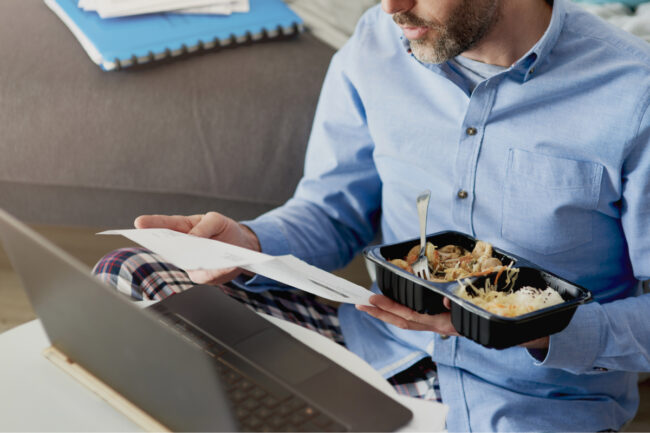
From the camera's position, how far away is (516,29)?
3.33 feet

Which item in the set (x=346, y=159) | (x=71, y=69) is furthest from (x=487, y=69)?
(x=71, y=69)

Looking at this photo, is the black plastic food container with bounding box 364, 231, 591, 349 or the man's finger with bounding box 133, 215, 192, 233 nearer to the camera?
the black plastic food container with bounding box 364, 231, 591, 349

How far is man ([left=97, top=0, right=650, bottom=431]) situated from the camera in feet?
3.08

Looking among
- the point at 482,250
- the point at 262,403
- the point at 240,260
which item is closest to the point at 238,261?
the point at 240,260

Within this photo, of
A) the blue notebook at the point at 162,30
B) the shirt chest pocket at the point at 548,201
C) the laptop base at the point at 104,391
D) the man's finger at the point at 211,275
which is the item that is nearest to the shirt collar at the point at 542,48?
the shirt chest pocket at the point at 548,201

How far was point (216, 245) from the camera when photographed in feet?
2.36

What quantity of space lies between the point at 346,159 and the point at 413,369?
0.36 meters

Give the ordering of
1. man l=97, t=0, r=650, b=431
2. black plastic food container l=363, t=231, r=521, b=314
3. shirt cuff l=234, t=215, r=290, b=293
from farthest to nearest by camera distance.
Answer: shirt cuff l=234, t=215, r=290, b=293 → man l=97, t=0, r=650, b=431 → black plastic food container l=363, t=231, r=521, b=314

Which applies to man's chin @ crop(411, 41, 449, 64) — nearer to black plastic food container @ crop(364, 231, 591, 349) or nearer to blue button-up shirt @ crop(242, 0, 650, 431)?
blue button-up shirt @ crop(242, 0, 650, 431)

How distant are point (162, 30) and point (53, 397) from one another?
1.10 meters

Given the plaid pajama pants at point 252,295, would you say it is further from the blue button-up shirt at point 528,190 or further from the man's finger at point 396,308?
the man's finger at point 396,308

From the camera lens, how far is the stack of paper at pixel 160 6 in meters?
1.62

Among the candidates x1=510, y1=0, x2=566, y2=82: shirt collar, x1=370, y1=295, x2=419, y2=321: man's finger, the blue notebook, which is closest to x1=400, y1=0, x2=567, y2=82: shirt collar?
x1=510, y1=0, x2=566, y2=82: shirt collar

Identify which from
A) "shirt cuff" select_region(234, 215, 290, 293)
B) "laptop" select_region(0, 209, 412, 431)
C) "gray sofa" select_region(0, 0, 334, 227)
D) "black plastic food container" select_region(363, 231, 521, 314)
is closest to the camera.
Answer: "laptop" select_region(0, 209, 412, 431)
